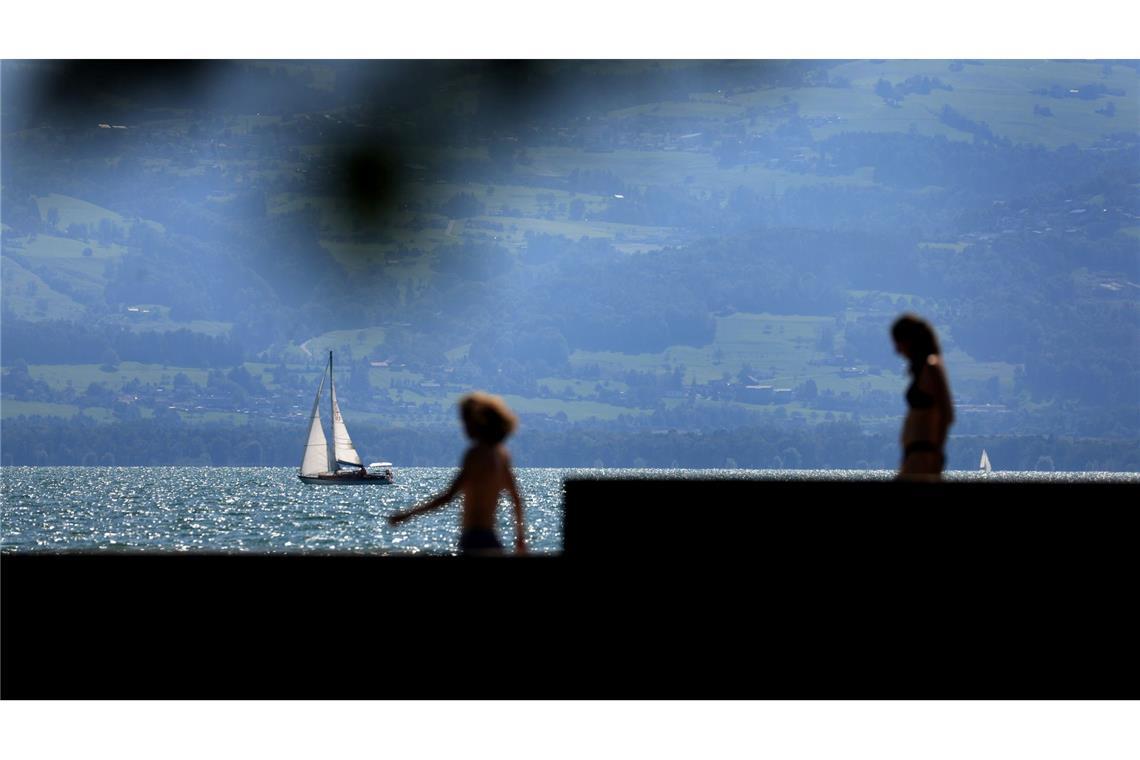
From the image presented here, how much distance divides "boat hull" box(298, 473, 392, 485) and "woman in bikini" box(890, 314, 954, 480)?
88844 millimetres

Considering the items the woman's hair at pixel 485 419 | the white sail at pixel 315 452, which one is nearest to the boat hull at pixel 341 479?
the white sail at pixel 315 452

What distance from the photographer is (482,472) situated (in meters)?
7.62

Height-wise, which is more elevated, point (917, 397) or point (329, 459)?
point (917, 397)

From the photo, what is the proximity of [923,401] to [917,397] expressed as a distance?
35 mm

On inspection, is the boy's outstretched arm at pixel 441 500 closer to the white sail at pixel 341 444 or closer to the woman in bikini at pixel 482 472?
the woman in bikini at pixel 482 472

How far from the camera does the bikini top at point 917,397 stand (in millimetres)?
8148

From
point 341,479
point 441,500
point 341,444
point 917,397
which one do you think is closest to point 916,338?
point 917,397

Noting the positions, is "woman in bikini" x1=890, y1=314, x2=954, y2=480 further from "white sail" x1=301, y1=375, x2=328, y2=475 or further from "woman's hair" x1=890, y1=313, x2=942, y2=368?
"white sail" x1=301, y1=375, x2=328, y2=475

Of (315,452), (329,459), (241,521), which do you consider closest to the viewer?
(241,521)

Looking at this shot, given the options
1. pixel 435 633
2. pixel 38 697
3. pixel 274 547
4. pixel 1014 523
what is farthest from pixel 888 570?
pixel 274 547

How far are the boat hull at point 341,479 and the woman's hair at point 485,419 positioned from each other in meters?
89.1

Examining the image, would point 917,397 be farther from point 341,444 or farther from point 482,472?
point 341,444

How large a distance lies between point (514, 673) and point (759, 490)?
47.9 inches

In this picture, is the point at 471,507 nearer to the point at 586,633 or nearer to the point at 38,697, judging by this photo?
the point at 586,633
